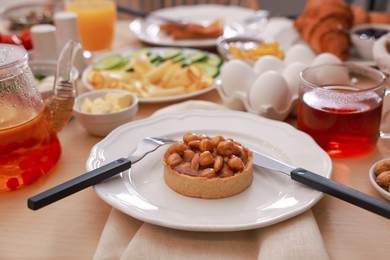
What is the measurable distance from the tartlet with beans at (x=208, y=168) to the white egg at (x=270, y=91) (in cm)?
23

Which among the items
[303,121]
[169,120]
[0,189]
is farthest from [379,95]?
[0,189]

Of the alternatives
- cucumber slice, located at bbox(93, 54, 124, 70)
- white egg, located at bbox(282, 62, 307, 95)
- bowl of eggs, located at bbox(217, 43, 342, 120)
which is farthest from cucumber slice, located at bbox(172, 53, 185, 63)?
white egg, located at bbox(282, 62, 307, 95)

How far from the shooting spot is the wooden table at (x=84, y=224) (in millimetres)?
666

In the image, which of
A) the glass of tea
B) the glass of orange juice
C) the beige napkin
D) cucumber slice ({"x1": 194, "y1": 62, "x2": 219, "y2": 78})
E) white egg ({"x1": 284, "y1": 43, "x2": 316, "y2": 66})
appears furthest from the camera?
the glass of orange juice

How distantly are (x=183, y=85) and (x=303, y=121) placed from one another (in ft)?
1.11

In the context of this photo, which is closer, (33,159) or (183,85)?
(33,159)

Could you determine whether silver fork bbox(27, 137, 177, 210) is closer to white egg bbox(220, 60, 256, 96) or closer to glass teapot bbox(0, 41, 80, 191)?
glass teapot bbox(0, 41, 80, 191)

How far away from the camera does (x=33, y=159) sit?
81 centimetres

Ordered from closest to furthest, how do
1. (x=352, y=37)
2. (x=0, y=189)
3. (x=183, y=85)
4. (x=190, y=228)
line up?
(x=190, y=228) → (x=0, y=189) → (x=183, y=85) → (x=352, y=37)

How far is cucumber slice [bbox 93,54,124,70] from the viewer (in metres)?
1.27

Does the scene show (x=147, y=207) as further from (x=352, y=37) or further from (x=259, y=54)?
(x=352, y=37)

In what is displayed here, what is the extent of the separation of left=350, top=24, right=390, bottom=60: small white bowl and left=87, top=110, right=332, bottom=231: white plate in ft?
1.62

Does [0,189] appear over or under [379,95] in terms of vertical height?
under

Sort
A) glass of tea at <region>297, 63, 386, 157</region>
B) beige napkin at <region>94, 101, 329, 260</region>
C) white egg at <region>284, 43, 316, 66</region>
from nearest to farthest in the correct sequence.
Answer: beige napkin at <region>94, 101, 329, 260</region> < glass of tea at <region>297, 63, 386, 157</region> < white egg at <region>284, 43, 316, 66</region>
